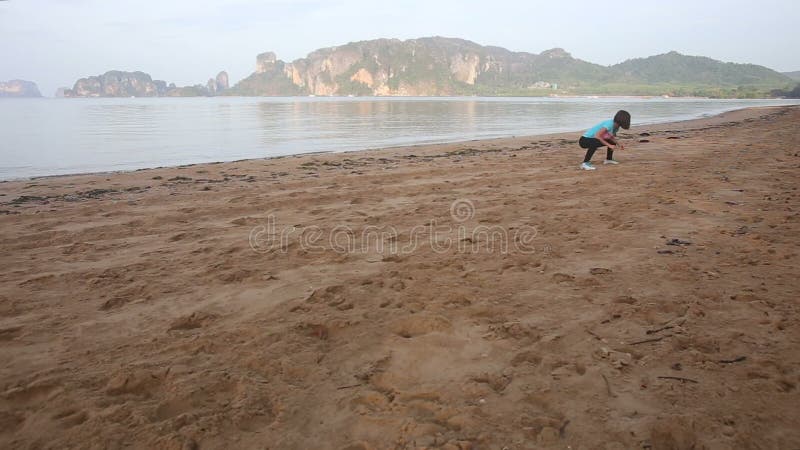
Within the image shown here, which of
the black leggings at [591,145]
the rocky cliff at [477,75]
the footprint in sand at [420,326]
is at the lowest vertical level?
the footprint in sand at [420,326]

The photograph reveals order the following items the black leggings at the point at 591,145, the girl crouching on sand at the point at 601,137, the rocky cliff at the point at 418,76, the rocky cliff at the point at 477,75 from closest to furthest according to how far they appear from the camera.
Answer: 1. the girl crouching on sand at the point at 601,137
2. the black leggings at the point at 591,145
3. the rocky cliff at the point at 477,75
4. the rocky cliff at the point at 418,76

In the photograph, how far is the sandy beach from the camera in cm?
193

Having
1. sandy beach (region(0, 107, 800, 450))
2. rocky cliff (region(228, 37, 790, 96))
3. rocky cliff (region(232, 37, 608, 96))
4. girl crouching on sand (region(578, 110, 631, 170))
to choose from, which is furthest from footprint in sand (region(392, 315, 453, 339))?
rocky cliff (region(232, 37, 608, 96))

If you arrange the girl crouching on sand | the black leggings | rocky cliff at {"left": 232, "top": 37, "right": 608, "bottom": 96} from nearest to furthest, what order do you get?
the girl crouching on sand < the black leggings < rocky cliff at {"left": 232, "top": 37, "right": 608, "bottom": 96}

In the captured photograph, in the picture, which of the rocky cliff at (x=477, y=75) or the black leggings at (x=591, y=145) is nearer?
the black leggings at (x=591, y=145)

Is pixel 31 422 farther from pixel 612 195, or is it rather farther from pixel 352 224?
pixel 612 195

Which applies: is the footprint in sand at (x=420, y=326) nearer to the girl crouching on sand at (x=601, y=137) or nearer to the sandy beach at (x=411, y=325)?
the sandy beach at (x=411, y=325)

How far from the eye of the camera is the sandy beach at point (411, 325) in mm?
1932

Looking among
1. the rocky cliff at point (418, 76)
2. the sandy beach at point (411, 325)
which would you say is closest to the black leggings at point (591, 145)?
the sandy beach at point (411, 325)

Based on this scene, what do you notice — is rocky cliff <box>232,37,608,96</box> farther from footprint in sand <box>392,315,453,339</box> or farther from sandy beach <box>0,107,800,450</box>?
footprint in sand <box>392,315,453,339</box>

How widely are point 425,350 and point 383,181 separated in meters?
5.56

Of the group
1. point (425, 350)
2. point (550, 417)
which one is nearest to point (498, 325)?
point (425, 350)

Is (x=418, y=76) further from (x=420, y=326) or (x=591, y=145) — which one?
(x=420, y=326)

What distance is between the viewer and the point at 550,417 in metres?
1.94
